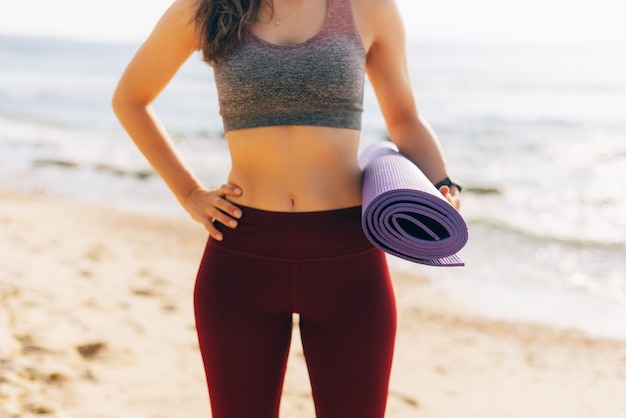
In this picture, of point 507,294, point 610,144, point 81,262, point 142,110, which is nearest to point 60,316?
point 81,262

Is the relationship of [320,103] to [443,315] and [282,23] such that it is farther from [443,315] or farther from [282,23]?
[443,315]

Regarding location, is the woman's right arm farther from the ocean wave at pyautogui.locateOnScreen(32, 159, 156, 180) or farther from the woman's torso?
the ocean wave at pyautogui.locateOnScreen(32, 159, 156, 180)

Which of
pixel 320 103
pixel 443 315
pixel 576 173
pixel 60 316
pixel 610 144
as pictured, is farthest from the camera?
pixel 610 144

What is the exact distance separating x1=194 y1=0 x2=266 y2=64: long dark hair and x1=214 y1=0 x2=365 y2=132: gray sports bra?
3cm

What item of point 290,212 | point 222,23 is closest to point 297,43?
point 222,23

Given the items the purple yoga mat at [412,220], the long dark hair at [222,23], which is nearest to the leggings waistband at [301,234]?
the purple yoga mat at [412,220]

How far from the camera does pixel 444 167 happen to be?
207cm

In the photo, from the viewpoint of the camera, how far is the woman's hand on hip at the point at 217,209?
1986mm

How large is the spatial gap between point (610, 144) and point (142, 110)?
648 inches

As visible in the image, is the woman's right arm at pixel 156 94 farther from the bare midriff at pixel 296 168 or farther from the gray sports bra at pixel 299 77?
the gray sports bra at pixel 299 77

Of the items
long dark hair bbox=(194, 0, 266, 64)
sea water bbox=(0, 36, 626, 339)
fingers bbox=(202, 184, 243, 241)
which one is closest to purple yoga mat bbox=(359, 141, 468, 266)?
fingers bbox=(202, 184, 243, 241)

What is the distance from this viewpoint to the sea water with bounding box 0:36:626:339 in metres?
7.39

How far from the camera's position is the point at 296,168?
2.01 meters

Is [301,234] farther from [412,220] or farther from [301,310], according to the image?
[412,220]
